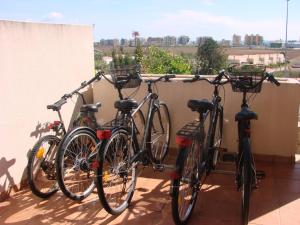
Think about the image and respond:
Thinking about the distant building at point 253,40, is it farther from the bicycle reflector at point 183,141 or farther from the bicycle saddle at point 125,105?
the bicycle reflector at point 183,141

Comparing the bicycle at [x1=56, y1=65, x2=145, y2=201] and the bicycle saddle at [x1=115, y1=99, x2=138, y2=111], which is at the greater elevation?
the bicycle saddle at [x1=115, y1=99, x2=138, y2=111]

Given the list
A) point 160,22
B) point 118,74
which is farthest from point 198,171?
point 160,22

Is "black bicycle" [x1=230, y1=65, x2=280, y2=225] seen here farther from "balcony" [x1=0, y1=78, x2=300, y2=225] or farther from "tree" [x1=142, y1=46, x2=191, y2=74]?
"tree" [x1=142, y1=46, x2=191, y2=74]

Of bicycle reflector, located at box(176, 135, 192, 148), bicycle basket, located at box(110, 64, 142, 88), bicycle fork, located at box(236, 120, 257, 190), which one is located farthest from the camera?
bicycle basket, located at box(110, 64, 142, 88)

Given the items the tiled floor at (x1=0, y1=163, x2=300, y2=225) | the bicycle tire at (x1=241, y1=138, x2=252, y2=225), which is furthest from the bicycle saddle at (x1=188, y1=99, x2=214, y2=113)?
the tiled floor at (x1=0, y1=163, x2=300, y2=225)

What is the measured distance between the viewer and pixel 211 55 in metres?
9.20

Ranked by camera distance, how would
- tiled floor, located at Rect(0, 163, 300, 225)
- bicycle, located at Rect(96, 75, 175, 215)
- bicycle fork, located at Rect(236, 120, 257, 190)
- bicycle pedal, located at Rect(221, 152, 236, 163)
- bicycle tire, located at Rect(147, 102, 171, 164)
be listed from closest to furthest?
1. bicycle fork, located at Rect(236, 120, 257, 190)
2. bicycle, located at Rect(96, 75, 175, 215)
3. tiled floor, located at Rect(0, 163, 300, 225)
4. bicycle pedal, located at Rect(221, 152, 236, 163)
5. bicycle tire, located at Rect(147, 102, 171, 164)

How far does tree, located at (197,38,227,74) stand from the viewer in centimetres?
851

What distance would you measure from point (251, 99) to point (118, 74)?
1.54 m

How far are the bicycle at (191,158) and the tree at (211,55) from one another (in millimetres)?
5210

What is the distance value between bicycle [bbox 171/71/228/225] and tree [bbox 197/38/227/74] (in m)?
5.21

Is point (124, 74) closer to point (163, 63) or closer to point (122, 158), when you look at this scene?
point (122, 158)

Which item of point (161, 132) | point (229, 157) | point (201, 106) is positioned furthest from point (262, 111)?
point (201, 106)

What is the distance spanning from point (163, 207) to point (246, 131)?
102 cm
